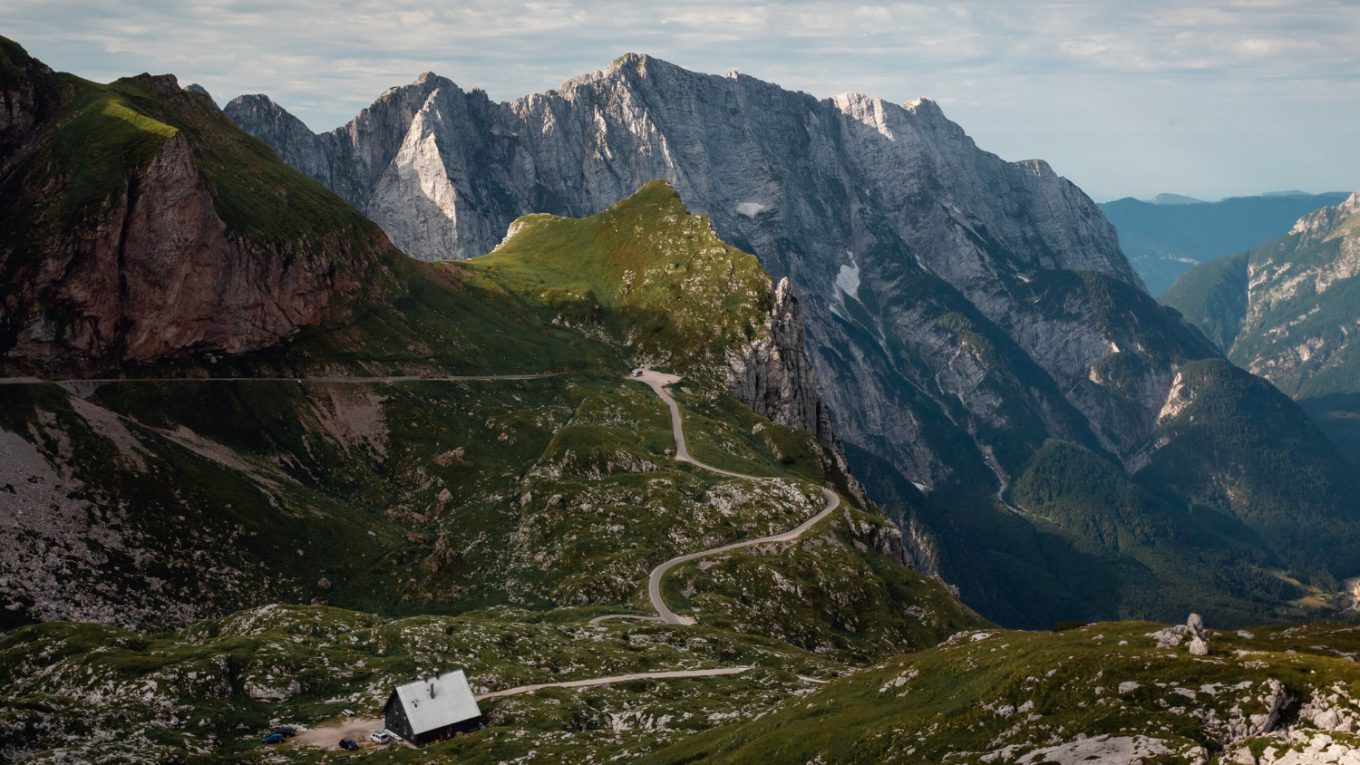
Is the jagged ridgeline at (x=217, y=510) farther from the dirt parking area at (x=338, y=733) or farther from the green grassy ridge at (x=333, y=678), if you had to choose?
the dirt parking area at (x=338, y=733)

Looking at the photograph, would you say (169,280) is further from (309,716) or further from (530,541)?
(309,716)

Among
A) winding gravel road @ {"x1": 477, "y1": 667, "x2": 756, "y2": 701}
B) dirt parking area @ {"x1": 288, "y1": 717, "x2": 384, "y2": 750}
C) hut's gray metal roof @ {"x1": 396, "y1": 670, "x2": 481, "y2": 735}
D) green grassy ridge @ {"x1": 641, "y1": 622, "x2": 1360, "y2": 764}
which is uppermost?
green grassy ridge @ {"x1": 641, "y1": 622, "x2": 1360, "y2": 764}

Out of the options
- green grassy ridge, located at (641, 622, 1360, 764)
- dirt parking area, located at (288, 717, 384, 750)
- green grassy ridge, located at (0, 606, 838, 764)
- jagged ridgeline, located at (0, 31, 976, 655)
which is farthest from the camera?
jagged ridgeline, located at (0, 31, 976, 655)

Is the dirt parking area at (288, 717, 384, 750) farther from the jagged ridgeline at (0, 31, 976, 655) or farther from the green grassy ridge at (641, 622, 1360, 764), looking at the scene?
the jagged ridgeline at (0, 31, 976, 655)

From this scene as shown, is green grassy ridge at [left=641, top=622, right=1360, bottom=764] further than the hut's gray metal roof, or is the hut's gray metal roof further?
the hut's gray metal roof

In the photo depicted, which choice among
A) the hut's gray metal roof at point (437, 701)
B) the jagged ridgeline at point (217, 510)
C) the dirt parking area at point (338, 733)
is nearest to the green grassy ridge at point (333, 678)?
the dirt parking area at point (338, 733)

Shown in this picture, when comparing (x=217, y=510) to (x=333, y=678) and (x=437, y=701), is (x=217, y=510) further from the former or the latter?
(x=437, y=701)

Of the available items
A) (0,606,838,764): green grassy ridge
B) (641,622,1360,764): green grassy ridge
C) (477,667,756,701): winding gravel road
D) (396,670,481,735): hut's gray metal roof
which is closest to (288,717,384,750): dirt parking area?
(0,606,838,764): green grassy ridge
